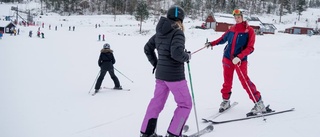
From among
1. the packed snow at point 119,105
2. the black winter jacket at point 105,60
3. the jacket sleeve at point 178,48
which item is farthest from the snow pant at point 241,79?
the black winter jacket at point 105,60

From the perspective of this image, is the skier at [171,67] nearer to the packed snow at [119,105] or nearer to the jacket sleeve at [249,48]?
the packed snow at [119,105]

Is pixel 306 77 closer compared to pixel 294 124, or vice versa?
pixel 294 124

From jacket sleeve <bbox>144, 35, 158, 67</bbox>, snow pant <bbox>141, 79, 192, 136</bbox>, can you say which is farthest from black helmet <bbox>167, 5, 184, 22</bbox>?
snow pant <bbox>141, 79, 192, 136</bbox>

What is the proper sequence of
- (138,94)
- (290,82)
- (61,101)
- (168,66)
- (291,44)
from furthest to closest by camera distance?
1. (291,44)
2. (290,82)
3. (138,94)
4. (61,101)
5. (168,66)

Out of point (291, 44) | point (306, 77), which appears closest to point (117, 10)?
point (291, 44)

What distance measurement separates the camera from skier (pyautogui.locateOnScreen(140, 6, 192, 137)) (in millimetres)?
2820

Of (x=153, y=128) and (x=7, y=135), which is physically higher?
(x=153, y=128)

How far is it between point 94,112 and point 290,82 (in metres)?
6.33

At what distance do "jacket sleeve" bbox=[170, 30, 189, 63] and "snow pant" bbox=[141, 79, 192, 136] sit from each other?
325 millimetres

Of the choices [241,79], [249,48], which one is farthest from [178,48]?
[241,79]

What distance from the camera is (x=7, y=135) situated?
3588 mm

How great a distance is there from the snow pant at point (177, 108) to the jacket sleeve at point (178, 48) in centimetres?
32

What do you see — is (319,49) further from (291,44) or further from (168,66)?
(168,66)

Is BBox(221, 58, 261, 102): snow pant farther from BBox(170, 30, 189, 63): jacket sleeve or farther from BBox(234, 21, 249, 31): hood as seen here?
BBox(170, 30, 189, 63): jacket sleeve
